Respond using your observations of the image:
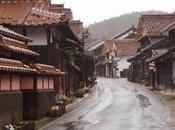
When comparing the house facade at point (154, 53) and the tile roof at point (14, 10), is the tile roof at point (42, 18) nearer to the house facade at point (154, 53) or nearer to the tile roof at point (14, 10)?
the tile roof at point (14, 10)

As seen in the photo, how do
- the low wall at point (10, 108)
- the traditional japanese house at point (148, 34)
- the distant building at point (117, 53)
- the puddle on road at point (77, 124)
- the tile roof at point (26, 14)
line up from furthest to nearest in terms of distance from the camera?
the distant building at point (117, 53)
the traditional japanese house at point (148, 34)
the tile roof at point (26, 14)
the puddle on road at point (77, 124)
the low wall at point (10, 108)

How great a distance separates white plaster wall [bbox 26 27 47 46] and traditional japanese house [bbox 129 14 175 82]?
28.6 metres

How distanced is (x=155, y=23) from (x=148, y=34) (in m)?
2.90

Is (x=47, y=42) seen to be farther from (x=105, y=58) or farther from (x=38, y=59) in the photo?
(x=105, y=58)

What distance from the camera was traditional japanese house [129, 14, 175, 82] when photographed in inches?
2628

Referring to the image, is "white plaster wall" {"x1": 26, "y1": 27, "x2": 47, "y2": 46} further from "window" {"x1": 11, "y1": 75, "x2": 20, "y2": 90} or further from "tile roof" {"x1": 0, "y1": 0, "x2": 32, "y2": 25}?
"window" {"x1": 11, "y1": 75, "x2": 20, "y2": 90}

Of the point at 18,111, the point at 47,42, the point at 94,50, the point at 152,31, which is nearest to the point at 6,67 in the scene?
the point at 18,111

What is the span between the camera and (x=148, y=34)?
221 feet

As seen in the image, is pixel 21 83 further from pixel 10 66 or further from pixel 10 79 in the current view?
pixel 10 66

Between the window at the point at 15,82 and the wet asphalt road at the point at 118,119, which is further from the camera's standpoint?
the window at the point at 15,82

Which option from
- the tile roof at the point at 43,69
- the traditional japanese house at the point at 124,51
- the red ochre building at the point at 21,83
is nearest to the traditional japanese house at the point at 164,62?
the tile roof at the point at 43,69

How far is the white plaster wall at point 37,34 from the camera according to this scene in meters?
36.4

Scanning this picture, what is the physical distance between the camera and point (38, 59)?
3697cm

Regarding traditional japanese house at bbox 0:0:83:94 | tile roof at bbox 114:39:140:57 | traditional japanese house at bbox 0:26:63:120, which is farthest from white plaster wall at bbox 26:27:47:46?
tile roof at bbox 114:39:140:57
